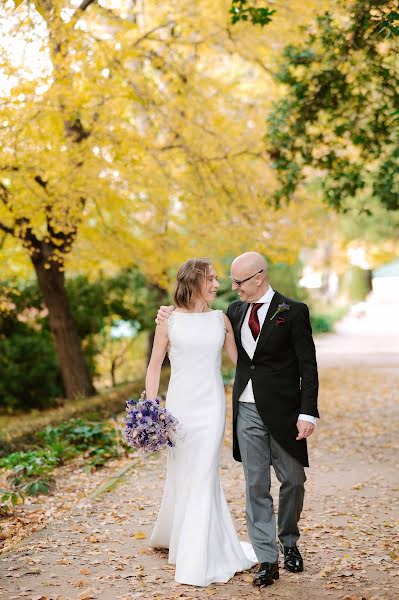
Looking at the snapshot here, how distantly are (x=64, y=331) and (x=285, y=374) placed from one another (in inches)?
363

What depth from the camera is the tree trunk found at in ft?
43.2

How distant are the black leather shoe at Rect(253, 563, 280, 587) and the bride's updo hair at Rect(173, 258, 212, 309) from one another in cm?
166

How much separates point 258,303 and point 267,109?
10212 millimetres

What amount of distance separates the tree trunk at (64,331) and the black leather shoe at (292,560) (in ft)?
28.5

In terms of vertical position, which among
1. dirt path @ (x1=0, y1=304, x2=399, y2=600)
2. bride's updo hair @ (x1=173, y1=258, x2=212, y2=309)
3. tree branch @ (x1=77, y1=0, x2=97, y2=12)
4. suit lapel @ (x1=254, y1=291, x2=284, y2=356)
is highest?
tree branch @ (x1=77, y1=0, x2=97, y2=12)

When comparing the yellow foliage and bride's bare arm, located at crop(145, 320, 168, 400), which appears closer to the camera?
bride's bare arm, located at crop(145, 320, 168, 400)

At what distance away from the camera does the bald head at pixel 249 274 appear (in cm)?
489

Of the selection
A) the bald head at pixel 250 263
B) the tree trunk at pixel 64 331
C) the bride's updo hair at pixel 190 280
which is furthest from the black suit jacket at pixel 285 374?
the tree trunk at pixel 64 331

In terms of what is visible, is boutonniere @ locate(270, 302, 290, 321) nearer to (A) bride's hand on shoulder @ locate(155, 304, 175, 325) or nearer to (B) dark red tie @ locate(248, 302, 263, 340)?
(B) dark red tie @ locate(248, 302, 263, 340)

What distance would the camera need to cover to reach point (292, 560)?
16.5 feet

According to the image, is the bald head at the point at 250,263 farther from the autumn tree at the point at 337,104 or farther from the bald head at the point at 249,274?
the autumn tree at the point at 337,104

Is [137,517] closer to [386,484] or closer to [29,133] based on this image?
[386,484]

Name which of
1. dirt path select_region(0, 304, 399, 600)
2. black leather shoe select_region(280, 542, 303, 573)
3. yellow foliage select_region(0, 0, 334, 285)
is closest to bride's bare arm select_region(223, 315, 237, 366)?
black leather shoe select_region(280, 542, 303, 573)

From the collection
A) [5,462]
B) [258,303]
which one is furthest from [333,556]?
[5,462]
